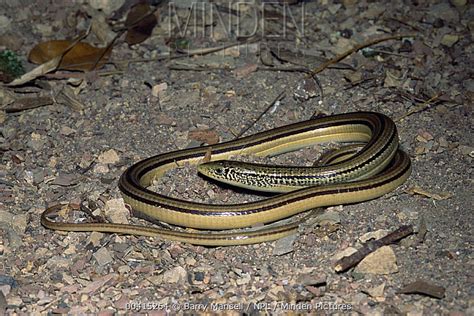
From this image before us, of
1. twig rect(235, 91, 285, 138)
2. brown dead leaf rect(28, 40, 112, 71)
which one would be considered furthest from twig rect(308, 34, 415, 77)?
brown dead leaf rect(28, 40, 112, 71)

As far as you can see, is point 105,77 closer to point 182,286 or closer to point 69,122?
point 69,122

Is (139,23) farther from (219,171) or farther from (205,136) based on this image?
(219,171)

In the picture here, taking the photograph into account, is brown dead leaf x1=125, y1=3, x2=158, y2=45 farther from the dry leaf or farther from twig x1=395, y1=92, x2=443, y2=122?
twig x1=395, y1=92, x2=443, y2=122

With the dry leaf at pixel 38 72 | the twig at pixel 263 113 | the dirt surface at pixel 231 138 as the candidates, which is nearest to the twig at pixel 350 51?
the dirt surface at pixel 231 138

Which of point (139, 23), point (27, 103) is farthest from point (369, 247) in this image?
point (139, 23)

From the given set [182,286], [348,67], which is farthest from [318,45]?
[182,286]

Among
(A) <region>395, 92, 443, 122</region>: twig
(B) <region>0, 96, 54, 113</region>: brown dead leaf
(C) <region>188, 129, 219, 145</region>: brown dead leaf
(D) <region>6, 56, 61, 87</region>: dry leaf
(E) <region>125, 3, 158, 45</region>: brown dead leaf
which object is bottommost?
(C) <region>188, 129, 219, 145</region>: brown dead leaf
